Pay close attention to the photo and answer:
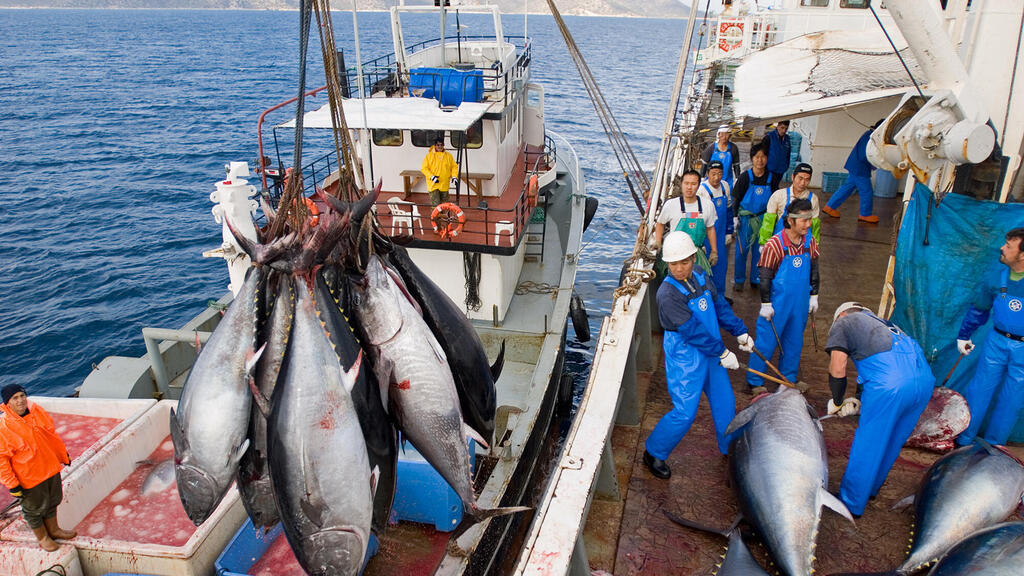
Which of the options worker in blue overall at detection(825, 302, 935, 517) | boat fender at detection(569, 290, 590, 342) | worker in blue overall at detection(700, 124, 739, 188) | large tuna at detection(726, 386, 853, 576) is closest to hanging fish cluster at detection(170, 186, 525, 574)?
large tuna at detection(726, 386, 853, 576)

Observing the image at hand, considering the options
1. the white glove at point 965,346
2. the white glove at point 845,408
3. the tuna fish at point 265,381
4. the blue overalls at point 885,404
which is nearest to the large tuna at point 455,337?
the tuna fish at point 265,381

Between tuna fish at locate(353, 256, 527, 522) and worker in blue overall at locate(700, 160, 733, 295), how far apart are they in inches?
178

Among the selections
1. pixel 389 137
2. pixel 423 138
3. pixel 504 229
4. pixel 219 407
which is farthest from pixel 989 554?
pixel 389 137

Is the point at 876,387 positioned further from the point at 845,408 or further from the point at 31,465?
the point at 31,465

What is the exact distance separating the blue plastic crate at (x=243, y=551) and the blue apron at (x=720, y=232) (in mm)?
4532

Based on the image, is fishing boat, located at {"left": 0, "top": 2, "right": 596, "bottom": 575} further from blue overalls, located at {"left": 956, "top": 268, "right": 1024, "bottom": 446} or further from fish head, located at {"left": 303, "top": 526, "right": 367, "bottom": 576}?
blue overalls, located at {"left": 956, "top": 268, "right": 1024, "bottom": 446}

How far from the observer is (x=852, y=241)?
8945 mm

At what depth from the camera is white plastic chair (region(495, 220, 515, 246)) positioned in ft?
27.1

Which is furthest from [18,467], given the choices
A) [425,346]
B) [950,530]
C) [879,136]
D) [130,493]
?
[879,136]

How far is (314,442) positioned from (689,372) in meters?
2.77

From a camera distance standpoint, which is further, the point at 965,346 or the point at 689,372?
the point at 965,346

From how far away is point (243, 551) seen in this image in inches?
193

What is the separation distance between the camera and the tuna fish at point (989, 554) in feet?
9.96

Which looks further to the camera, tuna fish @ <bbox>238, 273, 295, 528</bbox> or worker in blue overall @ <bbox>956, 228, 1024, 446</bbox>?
worker in blue overall @ <bbox>956, 228, 1024, 446</bbox>
